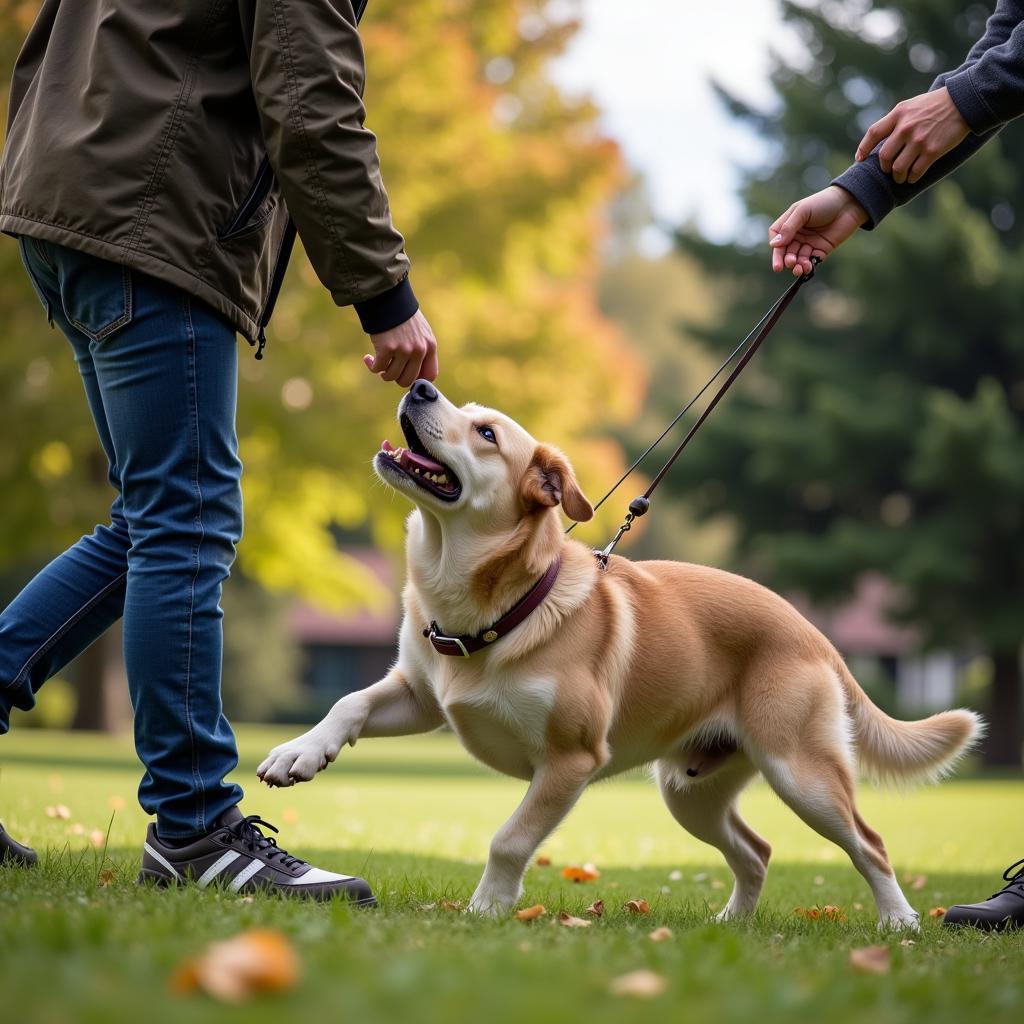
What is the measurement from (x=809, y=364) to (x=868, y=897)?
15.1m

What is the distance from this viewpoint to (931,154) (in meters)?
4.05

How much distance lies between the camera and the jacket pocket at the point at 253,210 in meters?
3.25

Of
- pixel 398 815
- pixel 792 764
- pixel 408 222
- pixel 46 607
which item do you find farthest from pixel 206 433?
pixel 408 222

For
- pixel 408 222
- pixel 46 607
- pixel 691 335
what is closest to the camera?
pixel 46 607

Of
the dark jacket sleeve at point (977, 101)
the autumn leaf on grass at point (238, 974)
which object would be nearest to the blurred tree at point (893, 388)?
the dark jacket sleeve at point (977, 101)

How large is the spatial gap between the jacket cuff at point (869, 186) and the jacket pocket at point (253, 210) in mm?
1937

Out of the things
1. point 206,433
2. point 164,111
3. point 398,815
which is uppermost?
point 164,111

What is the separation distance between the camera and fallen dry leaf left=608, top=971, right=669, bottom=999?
6.46 feet

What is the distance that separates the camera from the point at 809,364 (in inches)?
751

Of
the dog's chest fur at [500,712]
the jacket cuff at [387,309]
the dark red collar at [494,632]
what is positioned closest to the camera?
the jacket cuff at [387,309]

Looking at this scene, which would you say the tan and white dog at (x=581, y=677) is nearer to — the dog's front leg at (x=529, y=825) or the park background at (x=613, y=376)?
the dog's front leg at (x=529, y=825)

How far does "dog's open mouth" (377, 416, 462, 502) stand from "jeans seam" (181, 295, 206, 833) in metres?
0.80

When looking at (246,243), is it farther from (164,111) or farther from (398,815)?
(398,815)

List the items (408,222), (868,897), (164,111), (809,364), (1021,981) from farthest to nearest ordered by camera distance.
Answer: (809,364), (408,222), (868,897), (164,111), (1021,981)
